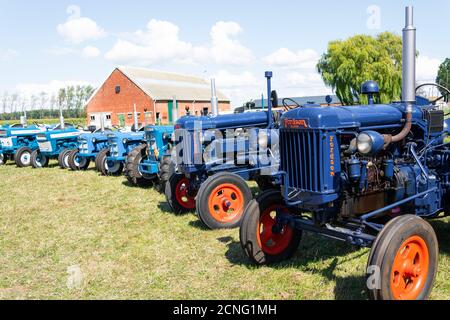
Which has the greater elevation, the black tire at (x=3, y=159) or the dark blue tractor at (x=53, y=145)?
the dark blue tractor at (x=53, y=145)

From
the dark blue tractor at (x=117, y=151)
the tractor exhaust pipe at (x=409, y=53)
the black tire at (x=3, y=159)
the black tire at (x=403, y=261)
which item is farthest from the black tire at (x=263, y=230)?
the black tire at (x=3, y=159)

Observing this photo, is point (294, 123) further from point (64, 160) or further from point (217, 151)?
point (64, 160)

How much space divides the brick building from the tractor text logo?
90.8 ft

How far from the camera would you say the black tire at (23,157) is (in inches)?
537

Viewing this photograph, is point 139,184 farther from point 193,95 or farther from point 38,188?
point 193,95

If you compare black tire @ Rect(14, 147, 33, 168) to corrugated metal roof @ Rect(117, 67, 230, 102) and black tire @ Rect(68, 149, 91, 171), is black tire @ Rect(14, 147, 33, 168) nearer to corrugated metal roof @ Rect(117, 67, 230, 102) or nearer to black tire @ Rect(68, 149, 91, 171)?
black tire @ Rect(68, 149, 91, 171)

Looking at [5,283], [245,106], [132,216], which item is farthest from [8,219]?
[245,106]

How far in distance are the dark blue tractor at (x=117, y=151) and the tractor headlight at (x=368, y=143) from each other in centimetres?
764

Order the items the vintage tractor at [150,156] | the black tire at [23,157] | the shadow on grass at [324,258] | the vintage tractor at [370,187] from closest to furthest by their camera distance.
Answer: the vintage tractor at [370,187] → the shadow on grass at [324,258] → the vintage tractor at [150,156] → the black tire at [23,157]

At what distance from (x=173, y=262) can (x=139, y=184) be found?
4.74 m

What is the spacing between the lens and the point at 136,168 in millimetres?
8586

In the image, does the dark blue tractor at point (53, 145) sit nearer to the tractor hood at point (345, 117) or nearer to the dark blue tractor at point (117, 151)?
the dark blue tractor at point (117, 151)

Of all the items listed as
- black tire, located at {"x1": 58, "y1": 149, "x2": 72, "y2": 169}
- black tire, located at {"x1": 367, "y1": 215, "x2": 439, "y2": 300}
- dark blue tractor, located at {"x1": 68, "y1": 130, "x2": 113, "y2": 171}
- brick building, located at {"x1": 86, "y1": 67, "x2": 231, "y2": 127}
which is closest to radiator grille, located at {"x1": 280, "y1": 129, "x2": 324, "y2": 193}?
black tire, located at {"x1": 367, "y1": 215, "x2": 439, "y2": 300}

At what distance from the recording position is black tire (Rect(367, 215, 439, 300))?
9.49 feet
